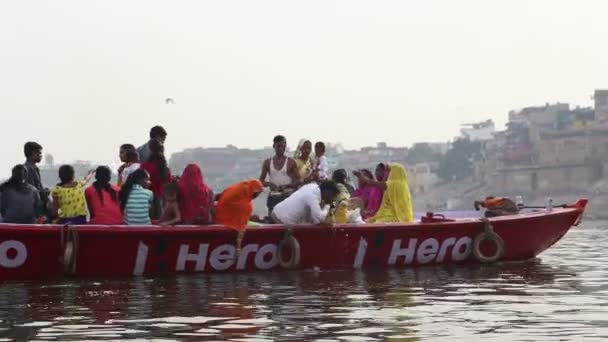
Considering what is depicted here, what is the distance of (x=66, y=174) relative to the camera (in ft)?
Answer: 45.9

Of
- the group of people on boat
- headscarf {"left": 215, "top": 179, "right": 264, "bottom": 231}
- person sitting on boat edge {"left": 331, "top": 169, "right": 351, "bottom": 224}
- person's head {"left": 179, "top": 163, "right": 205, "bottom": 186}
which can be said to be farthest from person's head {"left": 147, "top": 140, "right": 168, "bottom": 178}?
person sitting on boat edge {"left": 331, "top": 169, "right": 351, "bottom": 224}

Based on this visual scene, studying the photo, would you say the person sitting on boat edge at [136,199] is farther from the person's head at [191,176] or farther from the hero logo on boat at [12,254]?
the hero logo on boat at [12,254]

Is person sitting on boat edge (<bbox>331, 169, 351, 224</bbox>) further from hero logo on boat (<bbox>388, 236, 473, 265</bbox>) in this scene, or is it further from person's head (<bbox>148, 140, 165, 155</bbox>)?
person's head (<bbox>148, 140, 165, 155</bbox>)

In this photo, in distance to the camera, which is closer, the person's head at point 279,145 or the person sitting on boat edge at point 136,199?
the person sitting on boat edge at point 136,199

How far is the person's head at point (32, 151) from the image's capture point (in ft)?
45.5

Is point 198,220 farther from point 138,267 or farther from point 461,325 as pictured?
point 461,325

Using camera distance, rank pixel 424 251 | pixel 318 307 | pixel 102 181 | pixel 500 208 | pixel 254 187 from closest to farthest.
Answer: pixel 318 307 → pixel 102 181 → pixel 254 187 → pixel 424 251 → pixel 500 208

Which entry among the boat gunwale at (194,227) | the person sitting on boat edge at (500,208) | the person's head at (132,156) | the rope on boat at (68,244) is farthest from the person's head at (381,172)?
the rope on boat at (68,244)

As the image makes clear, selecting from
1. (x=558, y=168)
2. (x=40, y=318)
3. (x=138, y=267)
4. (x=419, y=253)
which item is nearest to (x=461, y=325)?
(x=40, y=318)

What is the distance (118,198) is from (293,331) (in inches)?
218

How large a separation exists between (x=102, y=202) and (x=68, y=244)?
93 cm

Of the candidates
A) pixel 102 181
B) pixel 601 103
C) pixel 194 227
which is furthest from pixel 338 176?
pixel 601 103

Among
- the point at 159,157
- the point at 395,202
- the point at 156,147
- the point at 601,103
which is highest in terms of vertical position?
the point at 601,103

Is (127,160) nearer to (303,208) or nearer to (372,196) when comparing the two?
(303,208)
